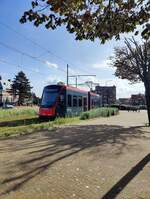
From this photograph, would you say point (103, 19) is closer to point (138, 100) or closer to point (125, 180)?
point (125, 180)

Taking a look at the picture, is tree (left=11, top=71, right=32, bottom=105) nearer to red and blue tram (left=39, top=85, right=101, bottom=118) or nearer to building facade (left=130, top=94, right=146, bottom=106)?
building facade (left=130, top=94, right=146, bottom=106)

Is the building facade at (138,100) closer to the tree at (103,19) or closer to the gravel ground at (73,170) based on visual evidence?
the gravel ground at (73,170)

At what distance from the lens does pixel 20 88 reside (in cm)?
9919

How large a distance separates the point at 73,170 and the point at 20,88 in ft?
304

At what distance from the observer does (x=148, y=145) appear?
41.0 feet

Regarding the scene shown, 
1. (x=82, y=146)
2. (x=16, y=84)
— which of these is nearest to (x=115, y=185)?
(x=82, y=146)

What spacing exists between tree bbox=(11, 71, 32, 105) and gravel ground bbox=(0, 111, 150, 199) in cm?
8817

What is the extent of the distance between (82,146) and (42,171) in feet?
13.3

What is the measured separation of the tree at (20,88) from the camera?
99.6 m

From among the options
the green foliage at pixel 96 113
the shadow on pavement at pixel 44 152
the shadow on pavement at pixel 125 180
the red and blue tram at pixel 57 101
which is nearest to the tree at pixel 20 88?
the green foliage at pixel 96 113

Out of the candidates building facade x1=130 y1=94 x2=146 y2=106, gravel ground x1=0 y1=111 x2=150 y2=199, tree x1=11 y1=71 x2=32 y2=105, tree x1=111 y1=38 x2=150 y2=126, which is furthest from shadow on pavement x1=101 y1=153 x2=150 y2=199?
building facade x1=130 y1=94 x2=146 y2=106

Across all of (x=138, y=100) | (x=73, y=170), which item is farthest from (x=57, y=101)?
(x=138, y=100)

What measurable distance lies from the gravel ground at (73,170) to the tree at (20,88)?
88.2 m

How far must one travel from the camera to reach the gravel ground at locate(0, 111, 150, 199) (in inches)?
249
